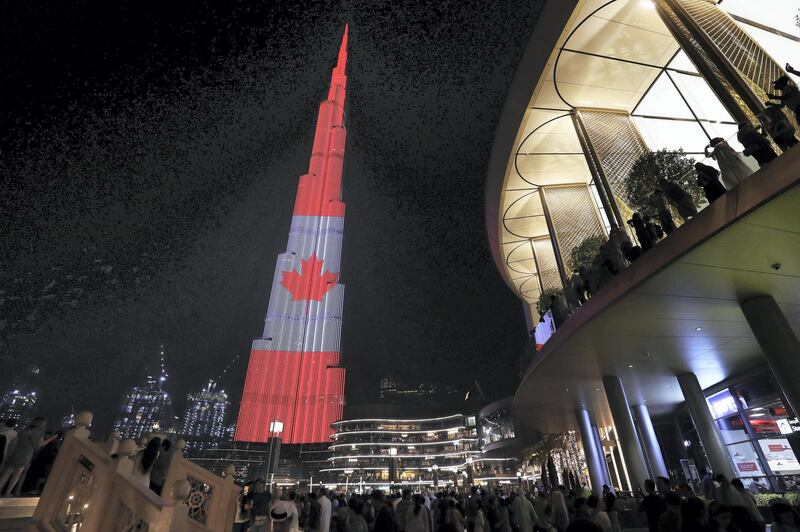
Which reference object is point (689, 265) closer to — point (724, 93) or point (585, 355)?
point (724, 93)

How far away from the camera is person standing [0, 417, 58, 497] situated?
5.54 m

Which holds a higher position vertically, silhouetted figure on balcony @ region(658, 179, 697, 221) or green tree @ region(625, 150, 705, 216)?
green tree @ region(625, 150, 705, 216)

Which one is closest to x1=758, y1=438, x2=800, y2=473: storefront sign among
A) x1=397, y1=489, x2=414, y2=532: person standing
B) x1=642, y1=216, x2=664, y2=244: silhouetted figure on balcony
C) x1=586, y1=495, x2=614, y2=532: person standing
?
x1=642, y1=216, x2=664, y2=244: silhouetted figure on balcony

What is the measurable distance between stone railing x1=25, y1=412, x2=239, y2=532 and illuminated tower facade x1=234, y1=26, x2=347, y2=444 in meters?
55.2

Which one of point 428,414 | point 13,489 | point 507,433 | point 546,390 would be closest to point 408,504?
point 13,489

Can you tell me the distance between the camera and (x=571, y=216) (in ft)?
55.4

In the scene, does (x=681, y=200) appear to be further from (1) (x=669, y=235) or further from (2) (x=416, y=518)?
(2) (x=416, y=518)

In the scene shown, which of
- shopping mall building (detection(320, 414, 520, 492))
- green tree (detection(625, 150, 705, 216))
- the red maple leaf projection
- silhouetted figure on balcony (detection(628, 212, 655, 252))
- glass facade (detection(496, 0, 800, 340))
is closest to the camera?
silhouetted figure on balcony (detection(628, 212, 655, 252))

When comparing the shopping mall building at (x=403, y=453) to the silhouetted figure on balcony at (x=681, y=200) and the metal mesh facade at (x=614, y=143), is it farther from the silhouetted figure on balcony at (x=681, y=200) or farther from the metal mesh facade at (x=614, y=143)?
the silhouetted figure on balcony at (x=681, y=200)

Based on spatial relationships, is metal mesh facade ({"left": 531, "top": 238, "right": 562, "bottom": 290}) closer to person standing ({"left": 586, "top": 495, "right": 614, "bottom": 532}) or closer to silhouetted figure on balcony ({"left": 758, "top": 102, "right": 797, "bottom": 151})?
silhouetted figure on balcony ({"left": 758, "top": 102, "right": 797, "bottom": 151})

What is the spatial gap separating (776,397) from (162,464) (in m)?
17.8

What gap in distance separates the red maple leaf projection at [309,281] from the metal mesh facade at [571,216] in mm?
50385

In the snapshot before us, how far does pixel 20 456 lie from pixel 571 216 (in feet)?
60.5

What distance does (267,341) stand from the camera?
189 ft
